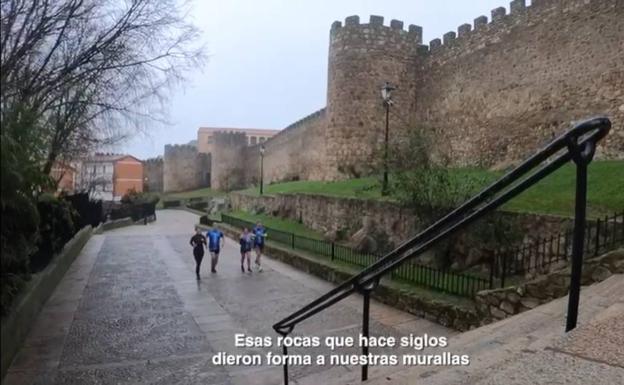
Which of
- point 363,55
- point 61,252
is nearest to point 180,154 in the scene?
point 363,55

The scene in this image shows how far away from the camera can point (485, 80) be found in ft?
60.0

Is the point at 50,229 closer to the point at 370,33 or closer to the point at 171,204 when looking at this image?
the point at 370,33

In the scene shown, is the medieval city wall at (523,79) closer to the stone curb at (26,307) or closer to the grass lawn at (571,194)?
the grass lawn at (571,194)

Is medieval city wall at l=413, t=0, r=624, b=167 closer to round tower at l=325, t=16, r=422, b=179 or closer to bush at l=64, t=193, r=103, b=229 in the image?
round tower at l=325, t=16, r=422, b=179

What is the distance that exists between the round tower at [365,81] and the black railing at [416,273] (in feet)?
27.9

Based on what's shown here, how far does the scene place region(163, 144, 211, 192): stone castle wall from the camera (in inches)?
2581

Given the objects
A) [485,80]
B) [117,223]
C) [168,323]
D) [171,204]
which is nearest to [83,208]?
[117,223]

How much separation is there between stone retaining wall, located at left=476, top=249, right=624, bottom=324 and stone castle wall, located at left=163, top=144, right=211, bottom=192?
6254 centimetres

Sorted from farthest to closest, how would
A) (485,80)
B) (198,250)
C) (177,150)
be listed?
(177,150), (485,80), (198,250)

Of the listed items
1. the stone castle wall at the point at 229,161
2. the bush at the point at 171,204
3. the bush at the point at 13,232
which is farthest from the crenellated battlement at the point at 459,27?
the bush at the point at 171,204

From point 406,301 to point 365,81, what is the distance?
49.8ft

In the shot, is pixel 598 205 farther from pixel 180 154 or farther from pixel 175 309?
pixel 180 154

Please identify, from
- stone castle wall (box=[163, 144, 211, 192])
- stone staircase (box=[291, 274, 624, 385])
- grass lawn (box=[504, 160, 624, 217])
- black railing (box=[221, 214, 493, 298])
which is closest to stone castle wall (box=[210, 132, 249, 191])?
stone castle wall (box=[163, 144, 211, 192])

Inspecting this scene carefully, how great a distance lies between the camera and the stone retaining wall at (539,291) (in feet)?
15.6
